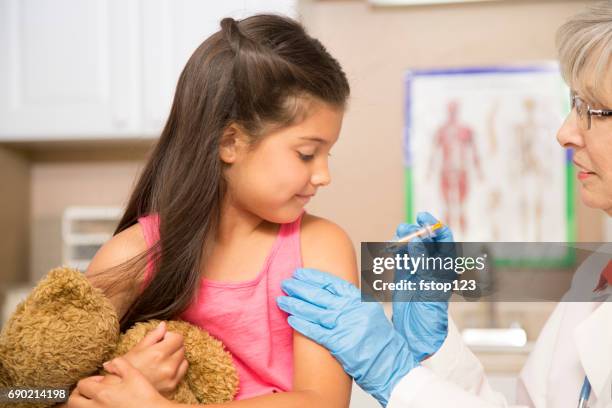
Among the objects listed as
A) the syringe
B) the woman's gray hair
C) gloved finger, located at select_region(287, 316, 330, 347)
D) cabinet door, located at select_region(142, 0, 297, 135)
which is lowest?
gloved finger, located at select_region(287, 316, 330, 347)

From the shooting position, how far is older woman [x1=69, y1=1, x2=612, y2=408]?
3.01 feet

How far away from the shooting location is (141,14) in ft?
7.80

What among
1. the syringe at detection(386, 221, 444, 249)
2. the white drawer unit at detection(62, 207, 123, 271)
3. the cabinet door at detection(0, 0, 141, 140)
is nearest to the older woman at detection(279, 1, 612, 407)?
the syringe at detection(386, 221, 444, 249)

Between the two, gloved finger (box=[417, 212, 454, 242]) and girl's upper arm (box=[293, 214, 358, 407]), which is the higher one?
gloved finger (box=[417, 212, 454, 242])

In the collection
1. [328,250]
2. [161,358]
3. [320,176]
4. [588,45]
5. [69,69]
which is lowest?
[161,358]

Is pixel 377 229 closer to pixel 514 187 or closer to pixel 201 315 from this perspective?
pixel 514 187

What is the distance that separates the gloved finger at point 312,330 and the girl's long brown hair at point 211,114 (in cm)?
16

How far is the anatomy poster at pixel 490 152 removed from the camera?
2367mm

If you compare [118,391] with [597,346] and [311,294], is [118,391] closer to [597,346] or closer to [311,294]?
[311,294]

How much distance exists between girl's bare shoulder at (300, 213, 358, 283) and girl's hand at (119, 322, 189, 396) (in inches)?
9.8

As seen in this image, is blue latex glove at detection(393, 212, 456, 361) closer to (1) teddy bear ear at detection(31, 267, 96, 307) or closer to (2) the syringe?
(2) the syringe

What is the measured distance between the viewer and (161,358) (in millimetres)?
896

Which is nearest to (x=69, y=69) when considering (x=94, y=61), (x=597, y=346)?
(x=94, y=61)

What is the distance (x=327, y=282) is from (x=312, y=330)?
0.08 meters
